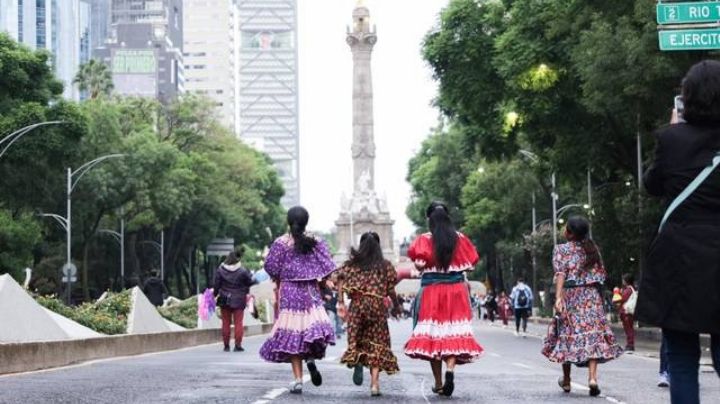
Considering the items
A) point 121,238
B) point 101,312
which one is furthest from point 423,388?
point 121,238

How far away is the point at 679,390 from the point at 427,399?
19.5ft

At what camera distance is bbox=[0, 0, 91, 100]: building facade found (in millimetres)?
119581

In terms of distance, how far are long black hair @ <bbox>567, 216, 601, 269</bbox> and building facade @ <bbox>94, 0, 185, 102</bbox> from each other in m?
135

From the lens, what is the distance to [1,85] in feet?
172

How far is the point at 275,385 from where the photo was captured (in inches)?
533

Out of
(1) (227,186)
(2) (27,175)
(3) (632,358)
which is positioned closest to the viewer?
(3) (632,358)

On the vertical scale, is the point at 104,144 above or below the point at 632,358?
above

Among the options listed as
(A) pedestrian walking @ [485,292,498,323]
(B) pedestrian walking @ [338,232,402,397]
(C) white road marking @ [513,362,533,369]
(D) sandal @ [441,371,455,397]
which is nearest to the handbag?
(C) white road marking @ [513,362,533,369]

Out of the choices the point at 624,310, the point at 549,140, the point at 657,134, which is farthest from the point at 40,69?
A: the point at 657,134

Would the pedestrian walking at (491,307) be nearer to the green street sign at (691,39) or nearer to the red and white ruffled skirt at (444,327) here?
the green street sign at (691,39)

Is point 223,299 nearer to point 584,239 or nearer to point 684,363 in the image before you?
point 584,239

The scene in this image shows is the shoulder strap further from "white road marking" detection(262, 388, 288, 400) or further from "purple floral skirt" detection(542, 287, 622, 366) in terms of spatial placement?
"purple floral skirt" detection(542, 287, 622, 366)

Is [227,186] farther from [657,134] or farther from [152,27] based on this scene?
[152,27]

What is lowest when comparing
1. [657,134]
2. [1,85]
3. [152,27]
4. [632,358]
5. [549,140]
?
[632,358]
